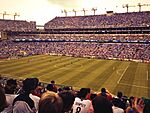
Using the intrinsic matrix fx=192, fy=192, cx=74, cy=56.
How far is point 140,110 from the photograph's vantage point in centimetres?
512

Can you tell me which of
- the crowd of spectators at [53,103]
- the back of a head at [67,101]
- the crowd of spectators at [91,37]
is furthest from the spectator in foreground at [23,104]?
the crowd of spectators at [91,37]

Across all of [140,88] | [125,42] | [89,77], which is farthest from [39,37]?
[140,88]

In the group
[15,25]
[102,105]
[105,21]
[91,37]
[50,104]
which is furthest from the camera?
[15,25]

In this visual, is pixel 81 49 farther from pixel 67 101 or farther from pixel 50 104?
pixel 50 104

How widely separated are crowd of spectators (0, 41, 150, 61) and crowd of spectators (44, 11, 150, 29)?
1457 cm

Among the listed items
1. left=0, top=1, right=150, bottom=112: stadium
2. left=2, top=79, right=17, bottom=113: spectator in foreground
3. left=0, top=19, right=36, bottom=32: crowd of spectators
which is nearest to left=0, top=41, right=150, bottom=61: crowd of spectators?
left=0, top=1, right=150, bottom=112: stadium

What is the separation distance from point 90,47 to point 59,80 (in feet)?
179

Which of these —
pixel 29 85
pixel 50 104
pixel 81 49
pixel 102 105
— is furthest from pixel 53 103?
pixel 81 49

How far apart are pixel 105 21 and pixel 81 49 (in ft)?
86.2

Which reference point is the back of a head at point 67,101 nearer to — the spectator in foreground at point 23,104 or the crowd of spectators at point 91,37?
the spectator in foreground at point 23,104

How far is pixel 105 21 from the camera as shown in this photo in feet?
338

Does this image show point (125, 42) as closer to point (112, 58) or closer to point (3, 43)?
point (112, 58)

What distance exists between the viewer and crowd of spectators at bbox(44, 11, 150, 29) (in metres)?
A: 93.3

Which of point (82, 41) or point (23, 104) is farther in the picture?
point (82, 41)
